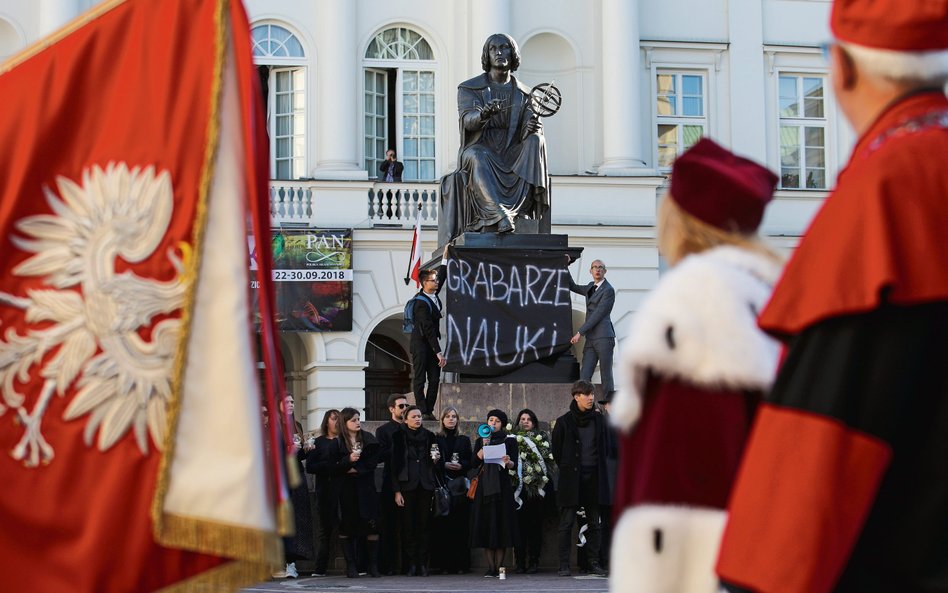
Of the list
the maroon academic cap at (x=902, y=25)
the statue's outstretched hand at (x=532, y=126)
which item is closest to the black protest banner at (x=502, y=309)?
the statue's outstretched hand at (x=532, y=126)

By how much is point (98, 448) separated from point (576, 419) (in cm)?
Answer: 959

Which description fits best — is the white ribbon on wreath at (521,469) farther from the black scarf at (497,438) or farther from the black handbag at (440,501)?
the black handbag at (440,501)

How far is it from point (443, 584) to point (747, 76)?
26.1 metres

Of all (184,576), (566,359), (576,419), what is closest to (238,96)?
(184,576)

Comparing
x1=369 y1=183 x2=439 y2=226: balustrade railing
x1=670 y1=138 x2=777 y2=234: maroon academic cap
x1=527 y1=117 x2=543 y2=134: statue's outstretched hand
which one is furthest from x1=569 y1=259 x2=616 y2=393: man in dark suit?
x1=369 y1=183 x2=439 y2=226: balustrade railing

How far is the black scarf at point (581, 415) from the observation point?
1420 cm

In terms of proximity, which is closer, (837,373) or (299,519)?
(837,373)

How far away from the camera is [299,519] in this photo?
1438cm

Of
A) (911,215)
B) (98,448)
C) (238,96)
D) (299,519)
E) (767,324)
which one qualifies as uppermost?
(238,96)

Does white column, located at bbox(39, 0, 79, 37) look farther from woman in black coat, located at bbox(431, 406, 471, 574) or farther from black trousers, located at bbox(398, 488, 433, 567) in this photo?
black trousers, located at bbox(398, 488, 433, 567)

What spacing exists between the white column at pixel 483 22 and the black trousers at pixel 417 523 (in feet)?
72.6

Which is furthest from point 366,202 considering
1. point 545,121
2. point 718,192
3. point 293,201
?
point 718,192

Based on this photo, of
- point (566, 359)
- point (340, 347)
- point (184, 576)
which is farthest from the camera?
point (340, 347)

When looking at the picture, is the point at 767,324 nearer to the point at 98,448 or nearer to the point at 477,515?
the point at 98,448
